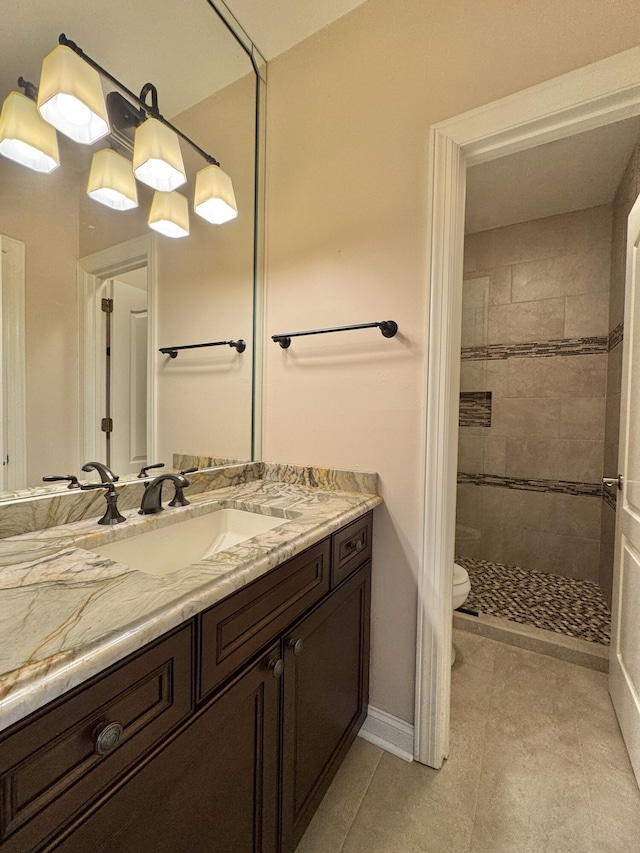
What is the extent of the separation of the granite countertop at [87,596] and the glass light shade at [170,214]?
967 mm

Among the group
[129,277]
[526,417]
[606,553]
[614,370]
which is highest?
[129,277]

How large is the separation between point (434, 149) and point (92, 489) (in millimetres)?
1493

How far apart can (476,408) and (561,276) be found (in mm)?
1064

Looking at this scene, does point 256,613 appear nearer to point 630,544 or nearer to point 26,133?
point 26,133

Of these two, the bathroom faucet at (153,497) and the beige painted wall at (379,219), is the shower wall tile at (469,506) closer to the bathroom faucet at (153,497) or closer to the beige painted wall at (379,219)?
the beige painted wall at (379,219)

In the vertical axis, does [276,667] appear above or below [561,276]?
below

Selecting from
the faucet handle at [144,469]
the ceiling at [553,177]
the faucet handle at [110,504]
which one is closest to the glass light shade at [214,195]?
the faucet handle at [144,469]

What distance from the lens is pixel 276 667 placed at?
828mm

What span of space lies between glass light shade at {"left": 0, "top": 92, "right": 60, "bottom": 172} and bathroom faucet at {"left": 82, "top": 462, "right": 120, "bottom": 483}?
751 millimetres

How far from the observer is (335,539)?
1095mm

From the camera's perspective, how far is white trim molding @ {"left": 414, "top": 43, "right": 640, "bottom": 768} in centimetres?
117

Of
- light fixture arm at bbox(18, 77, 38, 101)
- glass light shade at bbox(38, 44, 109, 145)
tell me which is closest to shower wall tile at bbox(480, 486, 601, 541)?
glass light shade at bbox(38, 44, 109, 145)

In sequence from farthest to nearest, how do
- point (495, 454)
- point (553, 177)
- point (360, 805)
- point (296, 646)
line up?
point (495, 454), point (553, 177), point (360, 805), point (296, 646)

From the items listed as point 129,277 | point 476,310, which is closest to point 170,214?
point 129,277
